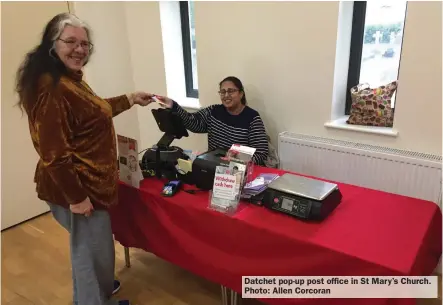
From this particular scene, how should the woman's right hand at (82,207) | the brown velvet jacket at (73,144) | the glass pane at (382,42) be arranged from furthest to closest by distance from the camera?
the glass pane at (382,42) → the woman's right hand at (82,207) → the brown velvet jacket at (73,144)

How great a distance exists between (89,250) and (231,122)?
1104 mm

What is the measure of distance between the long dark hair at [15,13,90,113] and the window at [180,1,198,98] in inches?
64.1

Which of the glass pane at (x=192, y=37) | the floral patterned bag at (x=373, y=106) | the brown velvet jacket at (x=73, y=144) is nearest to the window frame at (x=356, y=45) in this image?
the floral patterned bag at (x=373, y=106)

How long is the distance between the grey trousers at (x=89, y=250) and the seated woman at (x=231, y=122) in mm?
833

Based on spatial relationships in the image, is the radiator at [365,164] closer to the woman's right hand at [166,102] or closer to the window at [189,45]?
the woman's right hand at [166,102]

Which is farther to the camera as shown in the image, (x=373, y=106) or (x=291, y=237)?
(x=373, y=106)

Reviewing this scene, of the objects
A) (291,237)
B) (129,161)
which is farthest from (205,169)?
(291,237)

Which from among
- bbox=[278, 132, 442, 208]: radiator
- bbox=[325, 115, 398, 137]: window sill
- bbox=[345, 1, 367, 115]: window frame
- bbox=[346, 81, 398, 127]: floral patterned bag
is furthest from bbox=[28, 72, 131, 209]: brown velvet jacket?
bbox=[345, 1, 367, 115]: window frame

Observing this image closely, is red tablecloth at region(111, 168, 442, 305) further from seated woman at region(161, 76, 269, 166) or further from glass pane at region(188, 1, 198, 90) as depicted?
glass pane at region(188, 1, 198, 90)

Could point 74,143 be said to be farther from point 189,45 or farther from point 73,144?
point 189,45

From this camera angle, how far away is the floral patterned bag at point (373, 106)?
2.15 m

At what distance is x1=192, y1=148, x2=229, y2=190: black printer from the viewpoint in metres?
1.72

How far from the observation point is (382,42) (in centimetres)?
221

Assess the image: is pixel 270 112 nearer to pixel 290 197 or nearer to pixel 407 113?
pixel 407 113
